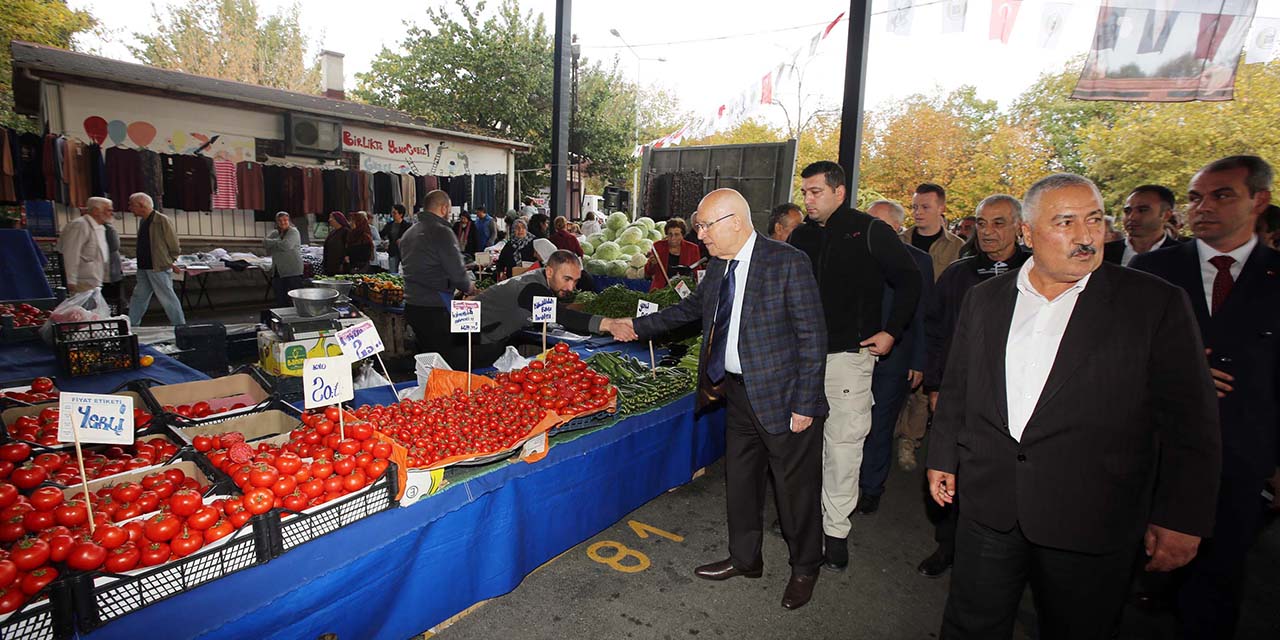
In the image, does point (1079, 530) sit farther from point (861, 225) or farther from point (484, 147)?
point (484, 147)

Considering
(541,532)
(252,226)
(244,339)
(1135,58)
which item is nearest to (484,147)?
(252,226)

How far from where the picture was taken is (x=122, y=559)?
1693mm

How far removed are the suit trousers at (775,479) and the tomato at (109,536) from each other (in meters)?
2.38

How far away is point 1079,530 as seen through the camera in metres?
1.80

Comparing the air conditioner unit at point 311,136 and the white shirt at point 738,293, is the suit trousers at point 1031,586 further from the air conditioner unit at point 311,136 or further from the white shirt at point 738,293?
the air conditioner unit at point 311,136

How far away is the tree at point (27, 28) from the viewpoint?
19812 mm

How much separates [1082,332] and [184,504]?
2.80 meters

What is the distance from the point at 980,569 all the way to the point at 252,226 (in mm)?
15393

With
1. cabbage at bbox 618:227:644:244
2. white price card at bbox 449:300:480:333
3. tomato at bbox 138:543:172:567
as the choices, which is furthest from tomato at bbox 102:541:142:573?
cabbage at bbox 618:227:644:244

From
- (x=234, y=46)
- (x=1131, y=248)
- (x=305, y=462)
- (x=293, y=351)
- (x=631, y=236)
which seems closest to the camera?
(x=305, y=462)

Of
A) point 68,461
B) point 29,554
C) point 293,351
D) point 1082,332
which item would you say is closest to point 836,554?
point 1082,332

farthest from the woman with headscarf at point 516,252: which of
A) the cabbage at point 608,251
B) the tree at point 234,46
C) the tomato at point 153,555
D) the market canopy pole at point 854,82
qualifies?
the tree at point 234,46

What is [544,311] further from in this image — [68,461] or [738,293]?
[68,461]

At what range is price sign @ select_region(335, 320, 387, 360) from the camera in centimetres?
260
